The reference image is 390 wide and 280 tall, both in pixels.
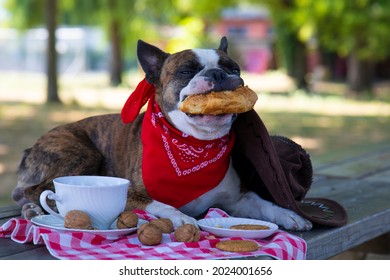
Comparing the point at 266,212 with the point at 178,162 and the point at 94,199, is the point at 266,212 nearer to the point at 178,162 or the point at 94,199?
the point at 178,162

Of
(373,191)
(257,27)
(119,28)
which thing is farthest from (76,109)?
(257,27)

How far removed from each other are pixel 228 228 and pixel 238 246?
0.34 m

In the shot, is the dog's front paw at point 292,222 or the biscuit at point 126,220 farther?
the dog's front paw at point 292,222

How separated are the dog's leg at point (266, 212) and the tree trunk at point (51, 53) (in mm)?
15467

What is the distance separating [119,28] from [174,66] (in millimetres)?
24428

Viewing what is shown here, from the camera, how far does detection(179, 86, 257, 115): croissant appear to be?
122 inches

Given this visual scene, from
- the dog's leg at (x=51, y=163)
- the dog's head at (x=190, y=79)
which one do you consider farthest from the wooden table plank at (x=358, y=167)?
the dog's leg at (x=51, y=163)

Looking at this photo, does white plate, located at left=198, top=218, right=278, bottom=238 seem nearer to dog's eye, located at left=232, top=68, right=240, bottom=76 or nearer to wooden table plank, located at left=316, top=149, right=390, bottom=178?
dog's eye, located at left=232, top=68, right=240, bottom=76

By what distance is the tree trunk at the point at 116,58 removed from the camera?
27.5 metres

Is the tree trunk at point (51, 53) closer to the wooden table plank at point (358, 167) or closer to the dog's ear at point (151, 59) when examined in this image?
the wooden table plank at point (358, 167)

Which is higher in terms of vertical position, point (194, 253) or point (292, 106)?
point (194, 253)

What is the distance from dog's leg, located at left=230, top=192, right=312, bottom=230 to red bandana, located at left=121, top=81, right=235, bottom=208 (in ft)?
0.64

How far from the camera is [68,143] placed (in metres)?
3.81
